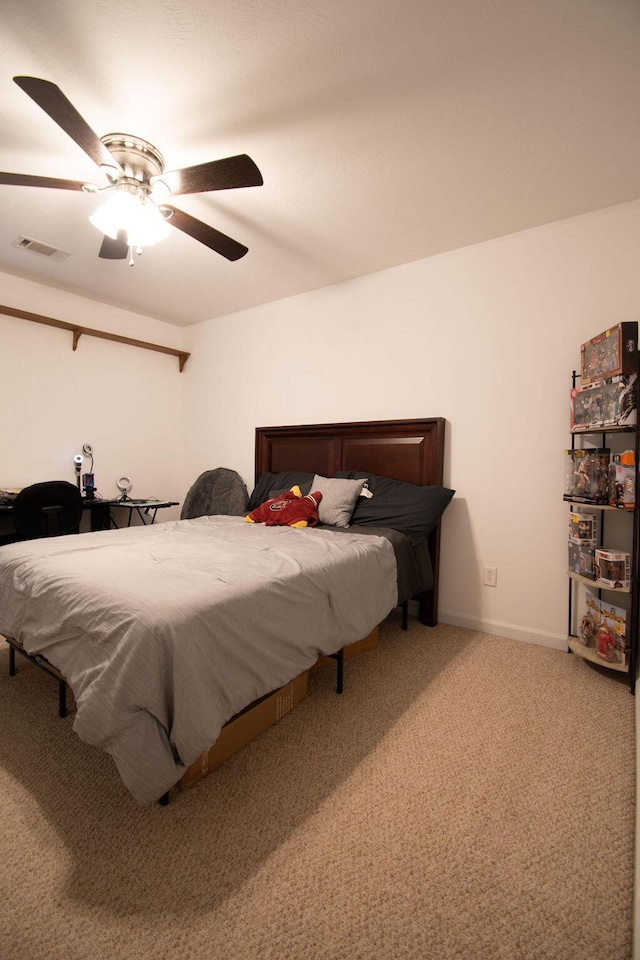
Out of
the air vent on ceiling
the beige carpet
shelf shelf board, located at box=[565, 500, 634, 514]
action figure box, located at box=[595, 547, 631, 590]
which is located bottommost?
the beige carpet

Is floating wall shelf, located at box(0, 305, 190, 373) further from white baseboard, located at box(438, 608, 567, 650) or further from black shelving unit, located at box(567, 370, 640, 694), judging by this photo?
black shelving unit, located at box(567, 370, 640, 694)

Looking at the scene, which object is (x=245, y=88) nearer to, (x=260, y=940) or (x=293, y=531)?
(x=293, y=531)

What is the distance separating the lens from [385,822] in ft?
4.05

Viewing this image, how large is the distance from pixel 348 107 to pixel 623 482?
2.01 meters

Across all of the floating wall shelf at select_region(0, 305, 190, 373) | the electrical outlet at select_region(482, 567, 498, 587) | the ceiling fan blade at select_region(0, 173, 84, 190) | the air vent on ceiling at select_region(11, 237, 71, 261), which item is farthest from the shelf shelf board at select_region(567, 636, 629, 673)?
the floating wall shelf at select_region(0, 305, 190, 373)

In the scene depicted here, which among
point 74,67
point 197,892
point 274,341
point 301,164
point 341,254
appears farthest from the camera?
point 274,341

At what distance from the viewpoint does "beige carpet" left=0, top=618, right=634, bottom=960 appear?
93 cm

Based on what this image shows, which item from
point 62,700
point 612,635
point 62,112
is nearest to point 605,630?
point 612,635

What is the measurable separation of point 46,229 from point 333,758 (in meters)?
3.26

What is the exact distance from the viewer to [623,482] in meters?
1.95

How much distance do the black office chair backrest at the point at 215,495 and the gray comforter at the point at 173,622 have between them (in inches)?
64.1

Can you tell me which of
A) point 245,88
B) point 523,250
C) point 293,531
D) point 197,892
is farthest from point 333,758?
point 523,250

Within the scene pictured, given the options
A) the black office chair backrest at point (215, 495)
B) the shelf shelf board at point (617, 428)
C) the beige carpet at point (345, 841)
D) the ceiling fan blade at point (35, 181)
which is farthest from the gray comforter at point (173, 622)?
the black office chair backrest at point (215, 495)

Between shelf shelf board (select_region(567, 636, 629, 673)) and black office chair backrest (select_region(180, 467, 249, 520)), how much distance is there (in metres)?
2.62
